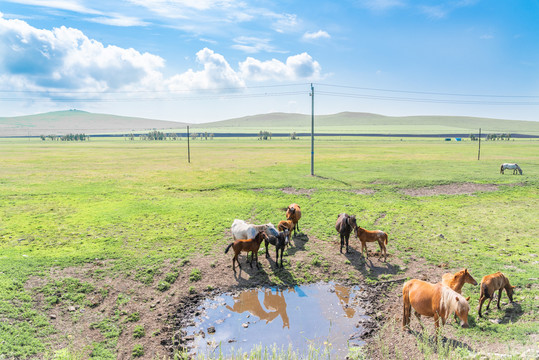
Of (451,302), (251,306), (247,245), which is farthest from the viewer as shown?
(247,245)

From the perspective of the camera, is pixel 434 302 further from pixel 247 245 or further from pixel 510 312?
pixel 247 245

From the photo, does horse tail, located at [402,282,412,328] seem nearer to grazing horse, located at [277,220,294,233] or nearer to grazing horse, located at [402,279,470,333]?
grazing horse, located at [402,279,470,333]

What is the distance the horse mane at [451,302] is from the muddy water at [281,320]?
2.38 meters

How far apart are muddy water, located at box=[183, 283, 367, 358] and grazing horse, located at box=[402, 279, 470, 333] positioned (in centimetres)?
173

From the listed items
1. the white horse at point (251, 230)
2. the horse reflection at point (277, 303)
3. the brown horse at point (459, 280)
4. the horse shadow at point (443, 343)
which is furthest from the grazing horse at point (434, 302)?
the white horse at point (251, 230)

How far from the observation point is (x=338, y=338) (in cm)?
889

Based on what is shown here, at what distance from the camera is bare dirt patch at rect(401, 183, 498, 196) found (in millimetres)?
26458

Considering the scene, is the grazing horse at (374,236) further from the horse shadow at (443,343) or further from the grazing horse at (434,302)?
the horse shadow at (443,343)

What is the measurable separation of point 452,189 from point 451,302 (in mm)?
22920

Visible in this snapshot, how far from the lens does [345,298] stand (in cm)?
1102

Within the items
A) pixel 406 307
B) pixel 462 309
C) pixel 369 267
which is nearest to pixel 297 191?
pixel 369 267

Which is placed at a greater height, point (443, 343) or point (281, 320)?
point (443, 343)

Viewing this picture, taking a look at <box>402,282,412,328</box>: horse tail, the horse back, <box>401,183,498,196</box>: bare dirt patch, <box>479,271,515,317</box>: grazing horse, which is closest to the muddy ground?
<box>402,282,412,328</box>: horse tail

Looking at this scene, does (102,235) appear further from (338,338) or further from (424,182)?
(424,182)
